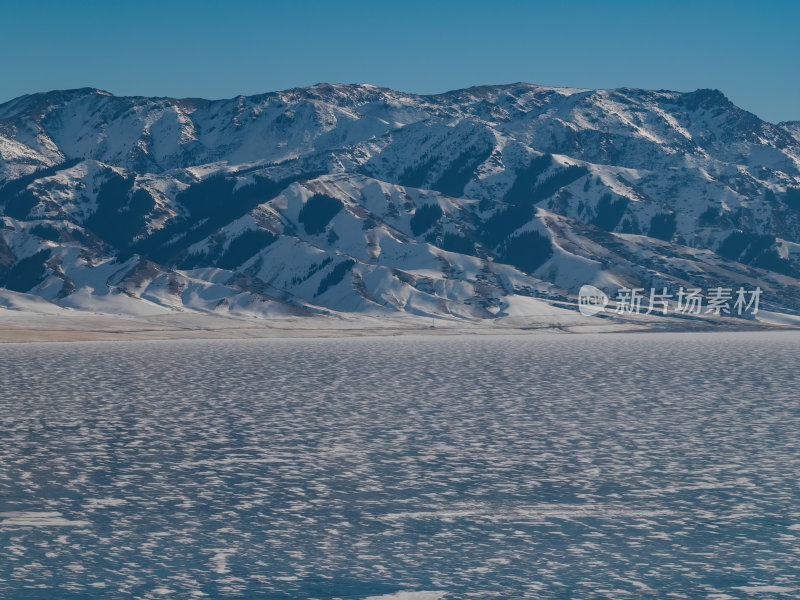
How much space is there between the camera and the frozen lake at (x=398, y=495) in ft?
121

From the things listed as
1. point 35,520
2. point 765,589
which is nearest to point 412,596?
point 765,589

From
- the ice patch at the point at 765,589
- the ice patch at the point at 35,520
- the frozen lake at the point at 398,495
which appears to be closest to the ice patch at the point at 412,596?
the frozen lake at the point at 398,495

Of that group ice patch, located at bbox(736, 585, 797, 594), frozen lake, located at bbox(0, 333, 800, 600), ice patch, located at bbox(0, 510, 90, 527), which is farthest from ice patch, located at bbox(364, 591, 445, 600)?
ice patch, located at bbox(0, 510, 90, 527)

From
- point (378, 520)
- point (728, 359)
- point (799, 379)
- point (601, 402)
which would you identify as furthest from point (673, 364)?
point (378, 520)

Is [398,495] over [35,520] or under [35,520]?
over

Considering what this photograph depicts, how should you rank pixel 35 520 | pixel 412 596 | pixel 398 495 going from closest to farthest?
pixel 412 596 < pixel 35 520 < pixel 398 495

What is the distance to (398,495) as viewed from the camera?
164 ft

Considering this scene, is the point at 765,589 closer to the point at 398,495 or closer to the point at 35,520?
the point at 398,495

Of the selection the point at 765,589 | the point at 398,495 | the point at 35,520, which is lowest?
the point at 35,520

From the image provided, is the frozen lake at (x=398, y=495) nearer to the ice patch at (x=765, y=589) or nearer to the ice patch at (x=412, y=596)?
the ice patch at (x=765, y=589)

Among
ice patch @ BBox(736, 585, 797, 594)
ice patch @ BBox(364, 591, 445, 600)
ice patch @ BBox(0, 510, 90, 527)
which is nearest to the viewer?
→ ice patch @ BBox(364, 591, 445, 600)

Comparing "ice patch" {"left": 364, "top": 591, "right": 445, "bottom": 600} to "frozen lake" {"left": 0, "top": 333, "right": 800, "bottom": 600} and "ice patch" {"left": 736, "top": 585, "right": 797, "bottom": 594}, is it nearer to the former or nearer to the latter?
"frozen lake" {"left": 0, "top": 333, "right": 800, "bottom": 600}

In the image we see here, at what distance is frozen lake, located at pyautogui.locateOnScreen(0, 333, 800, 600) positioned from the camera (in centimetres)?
3688

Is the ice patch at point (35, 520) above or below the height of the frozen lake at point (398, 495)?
below
